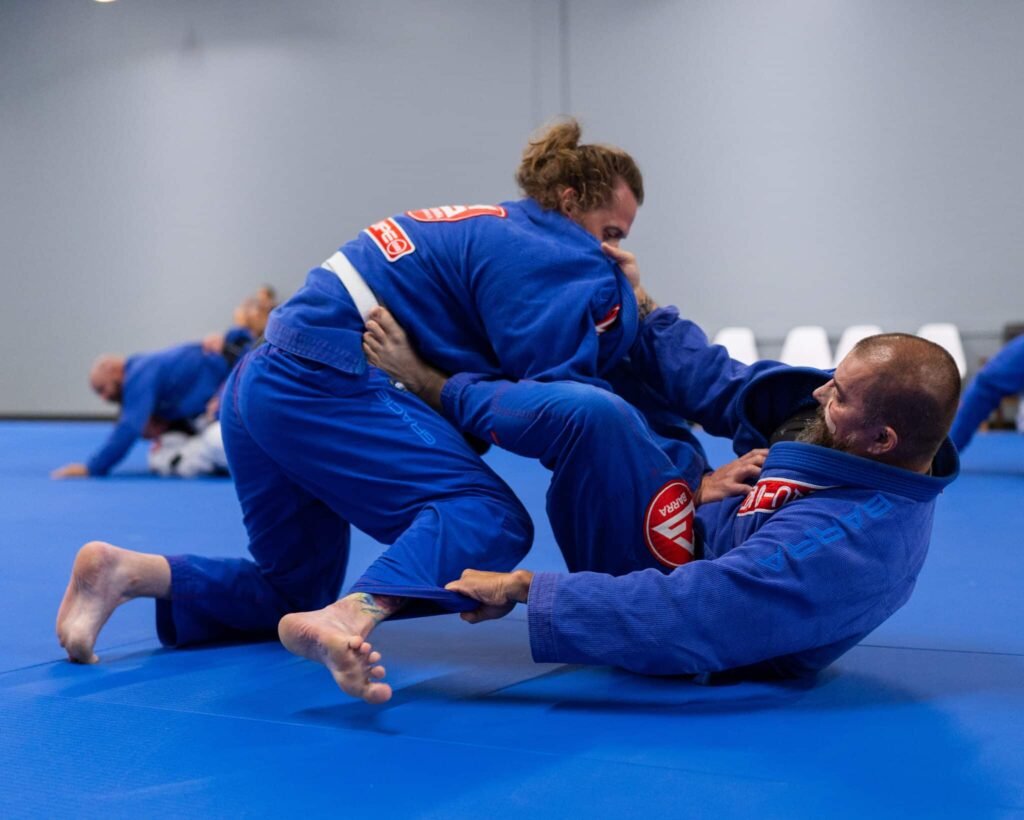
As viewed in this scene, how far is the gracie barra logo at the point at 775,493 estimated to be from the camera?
2.19 metres

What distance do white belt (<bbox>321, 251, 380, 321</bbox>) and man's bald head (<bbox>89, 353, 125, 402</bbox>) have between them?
15.9ft

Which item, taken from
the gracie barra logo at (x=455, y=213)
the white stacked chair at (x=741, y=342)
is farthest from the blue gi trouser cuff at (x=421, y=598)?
the white stacked chair at (x=741, y=342)

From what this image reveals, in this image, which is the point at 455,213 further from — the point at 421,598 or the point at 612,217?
the point at 421,598

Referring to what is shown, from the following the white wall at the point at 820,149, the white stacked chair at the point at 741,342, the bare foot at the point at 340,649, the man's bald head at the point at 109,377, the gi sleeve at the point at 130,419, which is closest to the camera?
the bare foot at the point at 340,649

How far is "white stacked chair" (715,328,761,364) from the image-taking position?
1001 centimetres

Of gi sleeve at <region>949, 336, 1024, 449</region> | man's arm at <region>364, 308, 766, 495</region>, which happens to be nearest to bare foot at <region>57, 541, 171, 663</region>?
man's arm at <region>364, 308, 766, 495</region>

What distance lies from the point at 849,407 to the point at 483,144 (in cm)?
950

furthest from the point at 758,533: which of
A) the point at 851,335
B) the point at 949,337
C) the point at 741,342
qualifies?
the point at 741,342

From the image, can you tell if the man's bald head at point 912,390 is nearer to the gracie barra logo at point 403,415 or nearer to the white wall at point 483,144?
the gracie barra logo at point 403,415

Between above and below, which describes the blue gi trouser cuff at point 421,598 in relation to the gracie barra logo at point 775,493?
below

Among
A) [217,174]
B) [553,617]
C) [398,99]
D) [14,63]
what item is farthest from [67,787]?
[14,63]

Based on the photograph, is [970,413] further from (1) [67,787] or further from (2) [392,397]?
(1) [67,787]

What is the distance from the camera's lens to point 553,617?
2045 mm

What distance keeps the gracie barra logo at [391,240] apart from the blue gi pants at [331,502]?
10.2 inches
